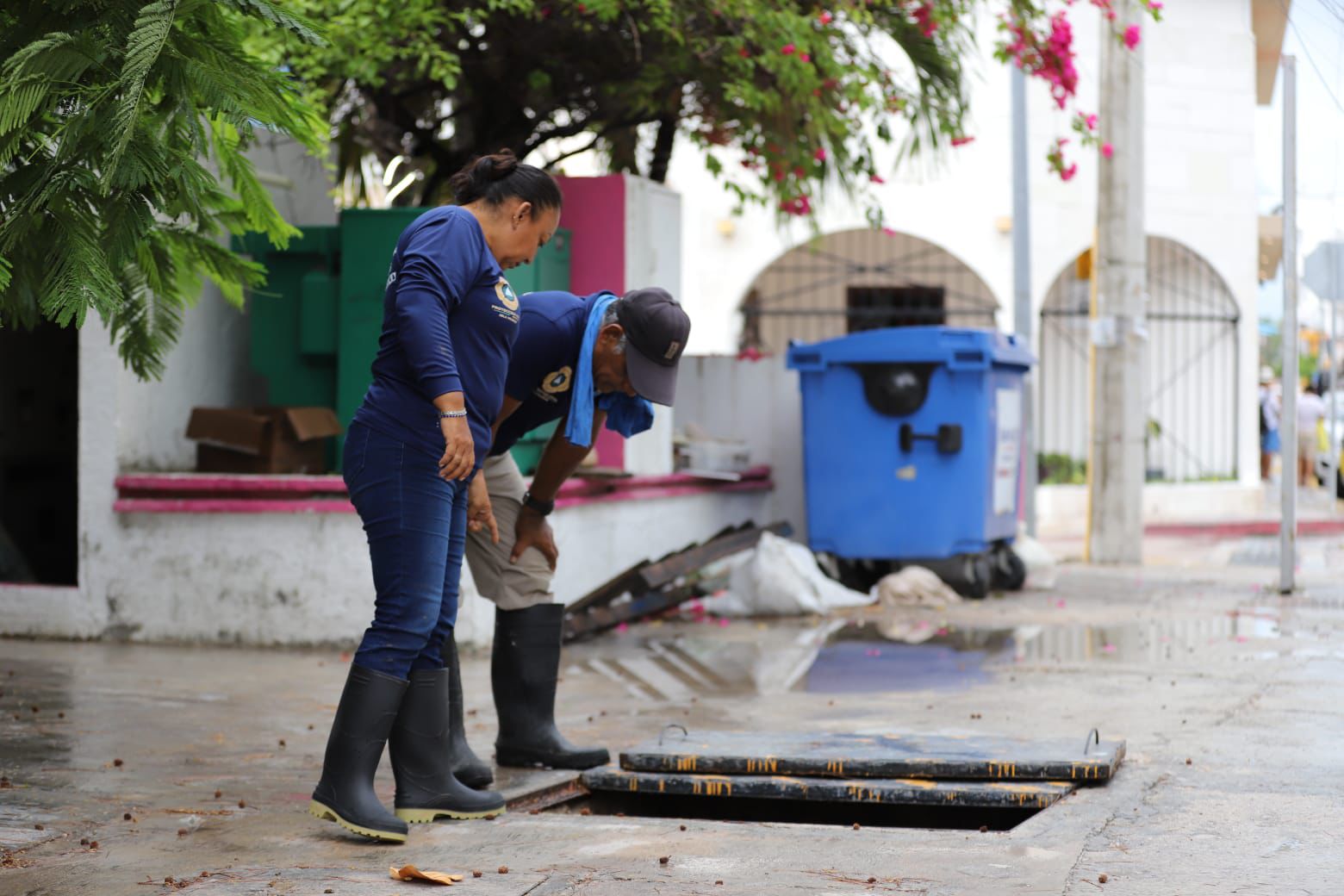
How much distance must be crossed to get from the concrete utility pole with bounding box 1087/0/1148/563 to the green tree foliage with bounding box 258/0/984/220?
2.15m

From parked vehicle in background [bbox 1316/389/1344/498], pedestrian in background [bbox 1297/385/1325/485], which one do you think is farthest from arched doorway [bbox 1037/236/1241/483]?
pedestrian in background [bbox 1297/385/1325/485]

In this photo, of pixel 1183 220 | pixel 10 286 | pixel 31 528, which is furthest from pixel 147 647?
pixel 1183 220

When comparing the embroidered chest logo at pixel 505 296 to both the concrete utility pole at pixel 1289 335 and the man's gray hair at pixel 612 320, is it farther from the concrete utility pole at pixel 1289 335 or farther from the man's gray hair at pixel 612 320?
the concrete utility pole at pixel 1289 335

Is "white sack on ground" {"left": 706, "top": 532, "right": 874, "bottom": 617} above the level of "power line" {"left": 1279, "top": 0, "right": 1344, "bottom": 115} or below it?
below

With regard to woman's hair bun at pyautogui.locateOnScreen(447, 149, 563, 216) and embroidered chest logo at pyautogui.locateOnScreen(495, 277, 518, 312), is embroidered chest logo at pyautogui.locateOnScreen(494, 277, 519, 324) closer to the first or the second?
embroidered chest logo at pyautogui.locateOnScreen(495, 277, 518, 312)

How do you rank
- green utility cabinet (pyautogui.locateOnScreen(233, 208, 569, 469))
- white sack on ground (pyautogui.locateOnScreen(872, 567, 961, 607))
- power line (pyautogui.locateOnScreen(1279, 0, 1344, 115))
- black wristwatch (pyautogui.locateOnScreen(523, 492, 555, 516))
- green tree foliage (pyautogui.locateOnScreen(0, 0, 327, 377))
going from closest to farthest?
green tree foliage (pyautogui.locateOnScreen(0, 0, 327, 377)) → black wristwatch (pyautogui.locateOnScreen(523, 492, 555, 516)) → power line (pyautogui.locateOnScreen(1279, 0, 1344, 115)) → green utility cabinet (pyautogui.locateOnScreen(233, 208, 569, 469)) → white sack on ground (pyautogui.locateOnScreen(872, 567, 961, 607))

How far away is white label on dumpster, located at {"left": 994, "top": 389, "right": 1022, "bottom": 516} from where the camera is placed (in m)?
11.0

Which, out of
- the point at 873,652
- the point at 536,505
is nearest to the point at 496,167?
the point at 536,505

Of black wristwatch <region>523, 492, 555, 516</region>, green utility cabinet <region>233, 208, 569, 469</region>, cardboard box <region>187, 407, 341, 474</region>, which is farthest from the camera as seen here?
green utility cabinet <region>233, 208, 569, 469</region>

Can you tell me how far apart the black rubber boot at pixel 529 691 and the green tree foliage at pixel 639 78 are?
387 cm

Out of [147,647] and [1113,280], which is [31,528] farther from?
[1113,280]

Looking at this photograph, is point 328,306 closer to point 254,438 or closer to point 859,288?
point 254,438

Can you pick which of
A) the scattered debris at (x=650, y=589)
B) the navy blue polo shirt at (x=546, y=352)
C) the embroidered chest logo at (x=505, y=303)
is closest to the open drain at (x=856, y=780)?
the navy blue polo shirt at (x=546, y=352)

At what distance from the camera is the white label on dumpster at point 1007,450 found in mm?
10961
